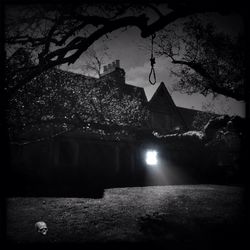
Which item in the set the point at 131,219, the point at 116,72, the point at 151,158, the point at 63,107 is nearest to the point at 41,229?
the point at 131,219

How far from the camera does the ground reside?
7.47 m

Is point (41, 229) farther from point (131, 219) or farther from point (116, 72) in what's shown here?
point (116, 72)

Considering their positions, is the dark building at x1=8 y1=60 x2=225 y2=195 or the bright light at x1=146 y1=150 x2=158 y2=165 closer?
the dark building at x1=8 y1=60 x2=225 y2=195

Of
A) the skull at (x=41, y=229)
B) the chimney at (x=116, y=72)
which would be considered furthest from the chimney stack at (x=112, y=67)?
the skull at (x=41, y=229)

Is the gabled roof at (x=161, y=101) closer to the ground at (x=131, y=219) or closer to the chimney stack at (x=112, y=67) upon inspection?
the chimney stack at (x=112, y=67)

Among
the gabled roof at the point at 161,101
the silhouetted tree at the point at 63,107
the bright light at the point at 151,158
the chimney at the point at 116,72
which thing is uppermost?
the chimney at the point at 116,72

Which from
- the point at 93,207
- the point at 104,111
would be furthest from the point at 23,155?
the point at 93,207

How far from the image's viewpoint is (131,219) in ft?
32.0

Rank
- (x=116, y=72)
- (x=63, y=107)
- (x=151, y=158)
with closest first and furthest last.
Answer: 1. (x=63, y=107)
2. (x=151, y=158)
3. (x=116, y=72)

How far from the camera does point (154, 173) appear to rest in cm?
2584

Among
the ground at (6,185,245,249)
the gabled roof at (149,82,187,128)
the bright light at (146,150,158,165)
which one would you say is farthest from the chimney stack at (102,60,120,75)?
the ground at (6,185,245,249)

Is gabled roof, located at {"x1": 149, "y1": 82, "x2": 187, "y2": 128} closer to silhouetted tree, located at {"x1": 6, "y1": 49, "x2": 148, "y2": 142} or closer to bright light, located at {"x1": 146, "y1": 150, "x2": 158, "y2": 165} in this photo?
bright light, located at {"x1": 146, "y1": 150, "x2": 158, "y2": 165}

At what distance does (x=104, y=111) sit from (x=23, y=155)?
7.73m

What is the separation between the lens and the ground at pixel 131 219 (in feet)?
24.5
